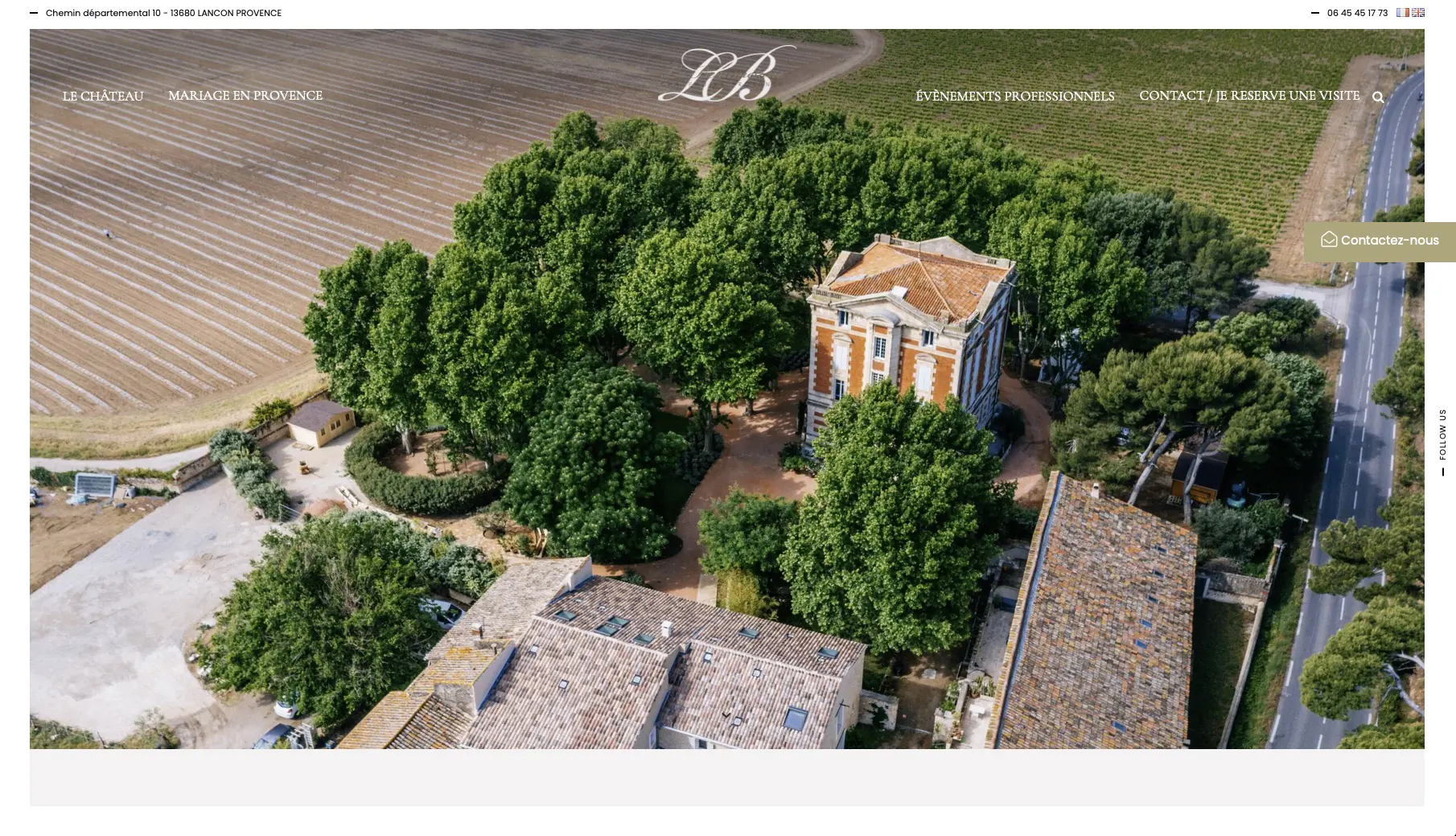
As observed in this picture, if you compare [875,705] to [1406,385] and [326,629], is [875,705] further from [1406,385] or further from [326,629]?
[1406,385]

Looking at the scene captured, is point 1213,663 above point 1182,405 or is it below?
below

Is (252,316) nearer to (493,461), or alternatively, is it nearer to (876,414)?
(493,461)

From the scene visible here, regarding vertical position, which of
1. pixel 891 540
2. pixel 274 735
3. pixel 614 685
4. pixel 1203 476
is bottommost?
pixel 274 735

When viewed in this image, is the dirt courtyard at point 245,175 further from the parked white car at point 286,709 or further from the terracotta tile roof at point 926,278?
the parked white car at point 286,709

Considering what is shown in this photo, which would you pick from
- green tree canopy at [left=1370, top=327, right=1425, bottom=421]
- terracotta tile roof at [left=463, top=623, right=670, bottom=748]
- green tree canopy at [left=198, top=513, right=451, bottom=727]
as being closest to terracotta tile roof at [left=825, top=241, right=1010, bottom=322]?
green tree canopy at [left=1370, top=327, right=1425, bottom=421]

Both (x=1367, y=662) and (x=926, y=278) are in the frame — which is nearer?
(x=1367, y=662)

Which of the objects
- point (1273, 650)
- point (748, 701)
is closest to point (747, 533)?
point (748, 701)

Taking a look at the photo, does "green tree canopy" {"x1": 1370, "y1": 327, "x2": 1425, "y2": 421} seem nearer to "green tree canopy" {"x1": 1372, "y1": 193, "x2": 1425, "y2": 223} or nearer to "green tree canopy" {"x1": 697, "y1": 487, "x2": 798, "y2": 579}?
"green tree canopy" {"x1": 1372, "y1": 193, "x2": 1425, "y2": 223}
